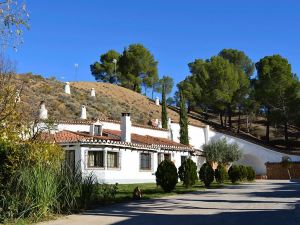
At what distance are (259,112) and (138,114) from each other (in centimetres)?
1946

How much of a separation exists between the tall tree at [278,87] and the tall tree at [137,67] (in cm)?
2214

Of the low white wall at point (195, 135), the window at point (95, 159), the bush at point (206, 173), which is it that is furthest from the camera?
the low white wall at point (195, 135)

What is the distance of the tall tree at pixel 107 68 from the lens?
259 feet

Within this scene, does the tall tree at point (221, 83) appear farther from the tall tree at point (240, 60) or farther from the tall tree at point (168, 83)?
the tall tree at point (168, 83)

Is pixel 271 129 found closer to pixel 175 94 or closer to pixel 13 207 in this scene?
pixel 175 94

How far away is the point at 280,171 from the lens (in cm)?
5019

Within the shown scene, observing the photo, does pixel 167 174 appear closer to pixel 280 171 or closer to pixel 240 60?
pixel 280 171

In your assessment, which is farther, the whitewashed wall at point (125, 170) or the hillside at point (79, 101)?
the hillside at point (79, 101)

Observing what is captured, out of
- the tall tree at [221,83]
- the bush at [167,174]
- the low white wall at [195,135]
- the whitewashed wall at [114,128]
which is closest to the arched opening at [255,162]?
the low white wall at [195,135]

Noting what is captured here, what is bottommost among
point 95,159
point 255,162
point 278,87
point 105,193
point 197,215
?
point 197,215

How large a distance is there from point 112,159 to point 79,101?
22.3 m

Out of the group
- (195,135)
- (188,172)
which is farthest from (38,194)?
(195,135)

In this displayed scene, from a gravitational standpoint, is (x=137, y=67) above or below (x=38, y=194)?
above

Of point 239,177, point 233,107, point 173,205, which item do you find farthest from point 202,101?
point 173,205
